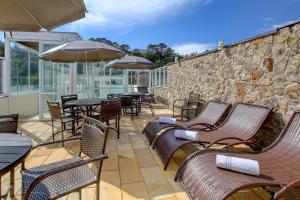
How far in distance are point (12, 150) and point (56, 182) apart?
16.5 inches

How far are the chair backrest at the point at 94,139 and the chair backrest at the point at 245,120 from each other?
2.22 metres

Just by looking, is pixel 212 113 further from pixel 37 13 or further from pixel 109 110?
pixel 37 13

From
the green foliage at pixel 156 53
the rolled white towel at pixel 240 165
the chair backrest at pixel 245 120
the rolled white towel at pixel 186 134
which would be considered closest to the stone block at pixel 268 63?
the chair backrest at pixel 245 120

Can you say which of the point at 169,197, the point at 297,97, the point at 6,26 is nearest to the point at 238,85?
the point at 297,97

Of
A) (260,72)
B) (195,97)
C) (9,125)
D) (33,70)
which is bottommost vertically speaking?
(9,125)

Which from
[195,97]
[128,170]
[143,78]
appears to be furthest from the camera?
[143,78]

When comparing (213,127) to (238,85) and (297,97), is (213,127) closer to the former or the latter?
(238,85)

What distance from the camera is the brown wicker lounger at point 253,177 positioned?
6.43ft

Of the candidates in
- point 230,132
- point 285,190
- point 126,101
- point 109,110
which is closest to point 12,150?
point 285,190

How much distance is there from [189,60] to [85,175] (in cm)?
640

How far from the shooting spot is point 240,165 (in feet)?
7.22

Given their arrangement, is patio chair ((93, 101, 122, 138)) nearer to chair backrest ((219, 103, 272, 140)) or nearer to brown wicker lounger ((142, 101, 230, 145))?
brown wicker lounger ((142, 101, 230, 145))

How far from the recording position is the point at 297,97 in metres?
3.26

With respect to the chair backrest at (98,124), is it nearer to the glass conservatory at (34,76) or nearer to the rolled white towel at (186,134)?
the rolled white towel at (186,134)
